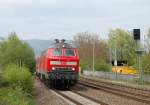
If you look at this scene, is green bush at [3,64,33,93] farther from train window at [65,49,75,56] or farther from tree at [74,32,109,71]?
tree at [74,32,109,71]

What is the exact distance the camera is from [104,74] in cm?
7156

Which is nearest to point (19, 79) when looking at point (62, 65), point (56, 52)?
point (62, 65)

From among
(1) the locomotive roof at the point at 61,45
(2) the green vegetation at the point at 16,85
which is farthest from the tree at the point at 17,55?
(1) the locomotive roof at the point at 61,45

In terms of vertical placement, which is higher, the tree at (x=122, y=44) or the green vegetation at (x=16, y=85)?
the tree at (x=122, y=44)

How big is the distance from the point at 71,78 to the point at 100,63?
57.5 meters

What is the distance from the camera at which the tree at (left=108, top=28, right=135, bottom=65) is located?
366 feet

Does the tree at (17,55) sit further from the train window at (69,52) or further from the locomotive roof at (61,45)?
the train window at (69,52)

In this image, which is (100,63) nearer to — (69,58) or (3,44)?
(3,44)

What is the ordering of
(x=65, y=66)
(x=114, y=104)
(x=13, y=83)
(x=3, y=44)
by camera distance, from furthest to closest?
(x=3, y=44) → (x=65, y=66) → (x=13, y=83) → (x=114, y=104)

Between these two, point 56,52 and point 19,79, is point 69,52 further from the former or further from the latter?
point 19,79

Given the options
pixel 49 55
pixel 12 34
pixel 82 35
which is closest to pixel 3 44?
pixel 12 34

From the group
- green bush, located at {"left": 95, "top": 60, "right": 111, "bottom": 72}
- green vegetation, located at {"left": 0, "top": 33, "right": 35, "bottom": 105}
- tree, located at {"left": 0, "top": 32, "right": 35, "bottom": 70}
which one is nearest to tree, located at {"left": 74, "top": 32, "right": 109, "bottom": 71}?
green bush, located at {"left": 95, "top": 60, "right": 111, "bottom": 72}

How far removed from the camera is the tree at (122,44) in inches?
4387

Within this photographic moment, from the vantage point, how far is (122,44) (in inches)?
4537
